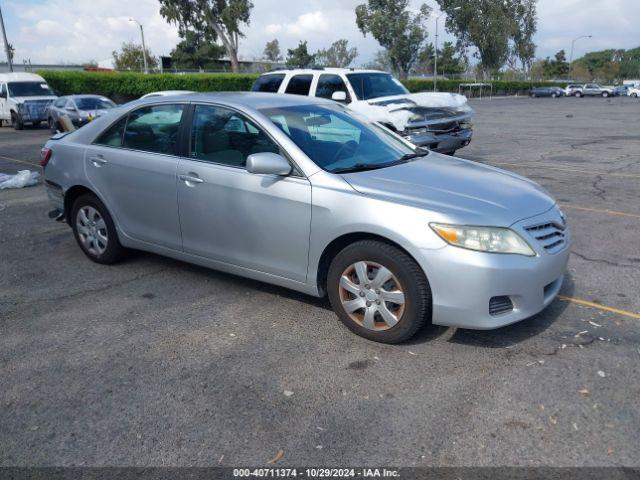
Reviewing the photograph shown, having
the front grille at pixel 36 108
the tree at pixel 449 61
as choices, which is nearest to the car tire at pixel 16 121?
the front grille at pixel 36 108

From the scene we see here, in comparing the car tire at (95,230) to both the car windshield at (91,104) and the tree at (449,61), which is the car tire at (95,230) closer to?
the car windshield at (91,104)

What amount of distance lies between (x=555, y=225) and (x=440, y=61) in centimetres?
8041

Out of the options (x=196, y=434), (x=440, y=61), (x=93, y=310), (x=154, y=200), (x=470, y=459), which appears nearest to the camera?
(x=470, y=459)

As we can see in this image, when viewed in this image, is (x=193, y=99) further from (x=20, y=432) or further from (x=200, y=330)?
(x=20, y=432)

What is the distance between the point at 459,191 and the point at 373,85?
7444 millimetres

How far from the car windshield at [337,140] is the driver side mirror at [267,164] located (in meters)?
0.23

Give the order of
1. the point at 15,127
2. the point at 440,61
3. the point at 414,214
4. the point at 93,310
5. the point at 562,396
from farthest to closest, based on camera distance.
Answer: the point at 440,61, the point at 15,127, the point at 93,310, the point at 414,214, the point at 562,396

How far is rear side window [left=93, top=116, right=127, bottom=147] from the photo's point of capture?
5191mm

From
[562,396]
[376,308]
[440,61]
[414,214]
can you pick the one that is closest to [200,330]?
[376,308]

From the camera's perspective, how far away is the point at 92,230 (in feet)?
18.0

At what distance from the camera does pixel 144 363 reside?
3631 millimetres

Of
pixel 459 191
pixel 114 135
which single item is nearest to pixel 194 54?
pixel 114 135

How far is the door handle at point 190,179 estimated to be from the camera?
4488 millimetres

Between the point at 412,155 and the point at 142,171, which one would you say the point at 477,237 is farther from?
the point at 142,171
